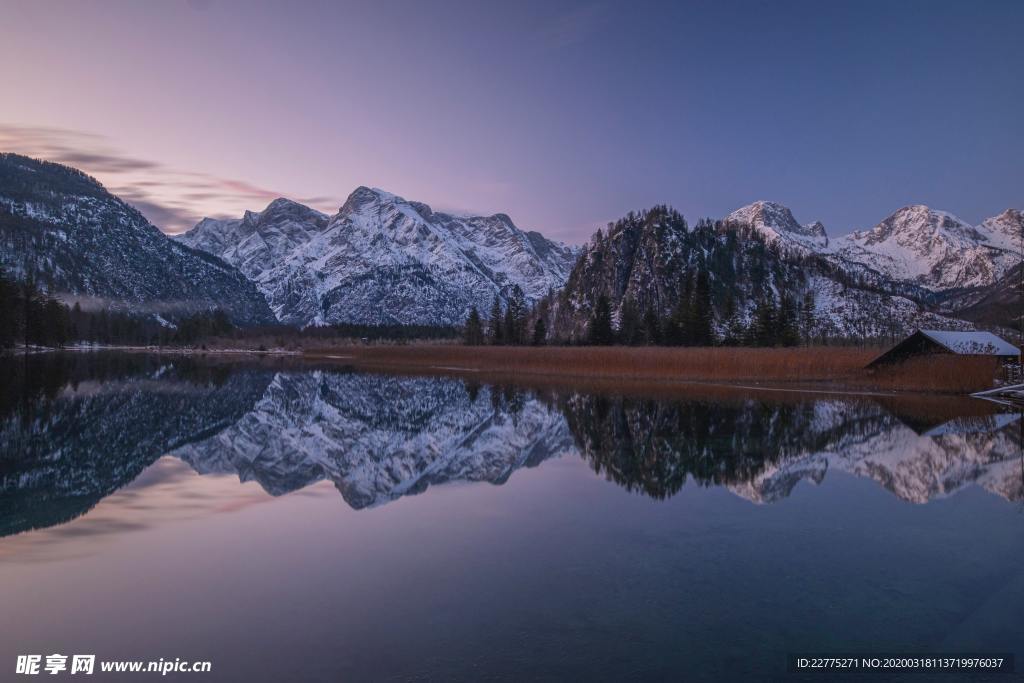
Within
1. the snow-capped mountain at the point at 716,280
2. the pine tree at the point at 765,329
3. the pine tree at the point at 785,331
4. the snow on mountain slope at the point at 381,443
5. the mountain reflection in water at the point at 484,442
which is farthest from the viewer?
the snow-capped mountain at the point at 716,280

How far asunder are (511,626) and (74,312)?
211434 millimetres

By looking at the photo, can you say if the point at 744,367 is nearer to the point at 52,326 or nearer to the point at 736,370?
the point at 736,370

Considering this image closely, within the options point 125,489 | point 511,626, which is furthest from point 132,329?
point 511,626

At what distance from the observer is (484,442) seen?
2609cm

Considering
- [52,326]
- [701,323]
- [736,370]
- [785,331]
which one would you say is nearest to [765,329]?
[785,331]

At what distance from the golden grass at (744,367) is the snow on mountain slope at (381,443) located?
19424 mm

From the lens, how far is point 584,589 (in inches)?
416

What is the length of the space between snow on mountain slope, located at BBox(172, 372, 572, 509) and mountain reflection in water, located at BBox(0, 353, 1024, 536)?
88 mm

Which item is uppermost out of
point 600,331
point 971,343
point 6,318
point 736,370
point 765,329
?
point 765,329

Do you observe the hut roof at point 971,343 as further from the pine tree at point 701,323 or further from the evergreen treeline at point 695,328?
the pine tree at point 701,323

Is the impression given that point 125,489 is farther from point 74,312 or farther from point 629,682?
point 74,312

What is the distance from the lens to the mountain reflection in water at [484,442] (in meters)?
18.5

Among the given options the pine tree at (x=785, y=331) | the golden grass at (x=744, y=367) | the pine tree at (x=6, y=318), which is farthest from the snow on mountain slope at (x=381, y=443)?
the pine tree at (x=6, y=318)

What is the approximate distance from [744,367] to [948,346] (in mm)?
13548
